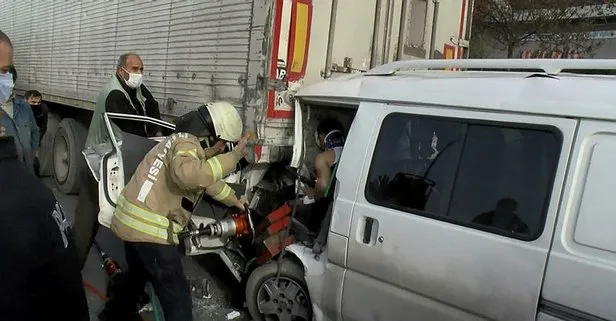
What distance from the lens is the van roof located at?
7.04 feet

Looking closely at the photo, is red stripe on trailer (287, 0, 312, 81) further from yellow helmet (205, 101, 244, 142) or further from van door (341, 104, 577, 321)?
van door (341, 104, 577, 321)

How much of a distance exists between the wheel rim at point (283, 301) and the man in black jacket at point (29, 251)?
1.81 meters

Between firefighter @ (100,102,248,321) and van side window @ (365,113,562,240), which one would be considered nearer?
van side window @ (365,113,562,240)

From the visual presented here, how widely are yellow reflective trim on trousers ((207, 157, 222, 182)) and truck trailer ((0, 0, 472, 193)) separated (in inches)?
23.5

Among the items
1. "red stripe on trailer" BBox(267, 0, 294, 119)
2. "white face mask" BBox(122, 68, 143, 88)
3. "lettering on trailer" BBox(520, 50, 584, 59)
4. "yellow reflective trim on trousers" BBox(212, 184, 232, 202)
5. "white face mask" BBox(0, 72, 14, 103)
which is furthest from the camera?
"lettering on trailer" BBox(520, 50, 584, 59)

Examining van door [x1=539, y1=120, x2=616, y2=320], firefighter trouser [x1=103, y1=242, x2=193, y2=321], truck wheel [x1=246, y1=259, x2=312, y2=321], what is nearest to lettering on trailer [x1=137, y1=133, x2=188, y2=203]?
firefighter trouser [x1=103, y1=242, x2=193, y2=321]

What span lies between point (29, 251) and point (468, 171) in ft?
5.83

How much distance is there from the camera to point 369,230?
108 inches

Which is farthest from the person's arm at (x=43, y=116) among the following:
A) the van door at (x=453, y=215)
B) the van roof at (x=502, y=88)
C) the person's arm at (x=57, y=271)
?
the person's arm at (x=57, y=271)

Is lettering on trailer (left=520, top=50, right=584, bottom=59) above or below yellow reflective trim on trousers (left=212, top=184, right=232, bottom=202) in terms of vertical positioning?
above

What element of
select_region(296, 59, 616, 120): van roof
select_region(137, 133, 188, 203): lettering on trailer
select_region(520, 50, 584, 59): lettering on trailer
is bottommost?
select_region(137, 133, 188, 203): lettering on trailer

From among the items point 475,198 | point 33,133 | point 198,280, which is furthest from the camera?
point 33,133

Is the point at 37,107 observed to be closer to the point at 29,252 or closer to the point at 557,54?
the point at 29,252

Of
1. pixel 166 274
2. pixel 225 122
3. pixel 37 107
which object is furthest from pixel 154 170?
pixel 37 107
